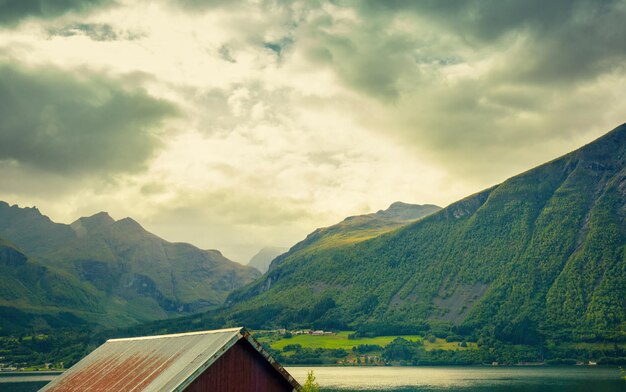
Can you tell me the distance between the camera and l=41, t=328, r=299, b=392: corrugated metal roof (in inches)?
1178

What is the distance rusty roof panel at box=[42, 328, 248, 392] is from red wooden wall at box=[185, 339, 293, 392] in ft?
1.99

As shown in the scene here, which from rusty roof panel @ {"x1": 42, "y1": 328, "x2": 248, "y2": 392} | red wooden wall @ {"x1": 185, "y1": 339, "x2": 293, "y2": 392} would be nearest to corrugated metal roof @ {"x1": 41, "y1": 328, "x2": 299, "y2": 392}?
rusty roof panel @ {"x1": 42, "y1": 328, "x2": 248, "y2": 392}

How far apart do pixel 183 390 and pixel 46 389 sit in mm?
22479

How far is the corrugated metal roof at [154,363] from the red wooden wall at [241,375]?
0.41 metres

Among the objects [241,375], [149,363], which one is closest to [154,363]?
[149,363]

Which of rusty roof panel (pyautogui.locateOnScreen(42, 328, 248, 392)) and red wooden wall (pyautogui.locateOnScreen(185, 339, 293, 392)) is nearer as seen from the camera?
red wooden wall (pyautogui.locateOnScreen(185, 339, 293, 392))

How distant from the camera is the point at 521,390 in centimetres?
15925

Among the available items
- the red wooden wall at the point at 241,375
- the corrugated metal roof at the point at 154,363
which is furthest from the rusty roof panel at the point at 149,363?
the red wooden wall at the point at 241,375

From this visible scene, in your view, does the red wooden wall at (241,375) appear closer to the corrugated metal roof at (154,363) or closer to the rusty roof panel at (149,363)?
the corrugated metal roof at (154,363)

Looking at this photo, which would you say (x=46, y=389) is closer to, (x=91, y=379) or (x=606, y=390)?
(x=91, y=379)

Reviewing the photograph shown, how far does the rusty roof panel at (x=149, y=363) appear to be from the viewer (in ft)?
98.4

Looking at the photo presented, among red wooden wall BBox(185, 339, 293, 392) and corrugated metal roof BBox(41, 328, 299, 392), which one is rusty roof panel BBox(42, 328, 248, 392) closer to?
corrugated metal roof BBox(41, 328, 299, 392)

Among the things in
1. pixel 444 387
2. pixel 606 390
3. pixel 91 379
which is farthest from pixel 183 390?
pixel 444 387

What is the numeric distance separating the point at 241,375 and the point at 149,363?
7.22m
